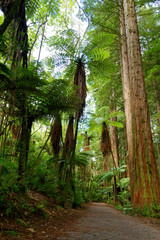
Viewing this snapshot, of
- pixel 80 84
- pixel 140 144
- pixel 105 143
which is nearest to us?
pixel 140 144

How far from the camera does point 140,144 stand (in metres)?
4.14

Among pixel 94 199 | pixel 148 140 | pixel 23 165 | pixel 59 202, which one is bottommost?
pixel 94 199

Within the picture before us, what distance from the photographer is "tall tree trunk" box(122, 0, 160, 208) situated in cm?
380

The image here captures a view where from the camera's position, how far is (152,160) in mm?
3973

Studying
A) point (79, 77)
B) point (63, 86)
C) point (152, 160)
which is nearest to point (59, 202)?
point (152, 160)

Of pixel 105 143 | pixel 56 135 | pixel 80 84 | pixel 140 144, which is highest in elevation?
pixel 80 84

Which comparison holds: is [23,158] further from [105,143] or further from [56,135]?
[105,143]

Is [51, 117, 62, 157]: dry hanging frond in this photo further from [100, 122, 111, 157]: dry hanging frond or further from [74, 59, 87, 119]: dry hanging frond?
[100, 122, 111, 157]: dry hanging frond

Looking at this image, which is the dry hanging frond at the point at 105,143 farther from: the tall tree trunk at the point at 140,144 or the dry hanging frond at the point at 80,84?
the dry hanging frond at the point at 80,84

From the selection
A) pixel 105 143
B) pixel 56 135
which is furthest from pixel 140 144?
pixel 105 143

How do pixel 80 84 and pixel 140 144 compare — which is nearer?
pixel 140 144

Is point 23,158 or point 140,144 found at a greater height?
point 140,144

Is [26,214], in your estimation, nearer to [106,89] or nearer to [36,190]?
[36,190]

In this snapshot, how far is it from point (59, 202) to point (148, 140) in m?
2.68
